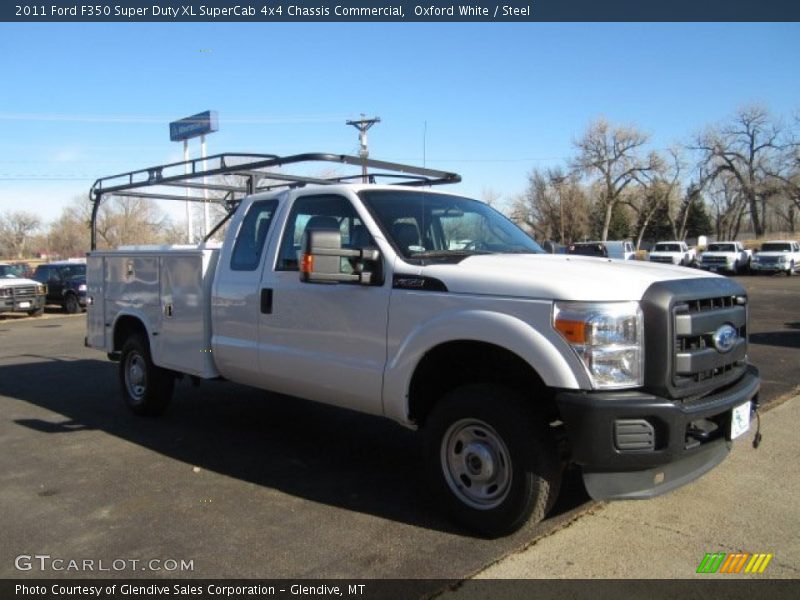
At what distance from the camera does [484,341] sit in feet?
12.0

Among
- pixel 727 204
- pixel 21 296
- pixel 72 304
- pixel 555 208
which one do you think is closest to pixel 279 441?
pixel 21 296

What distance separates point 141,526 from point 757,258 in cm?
3939

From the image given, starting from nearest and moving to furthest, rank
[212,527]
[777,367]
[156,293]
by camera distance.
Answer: [212,527]
[156,293]
[777,367]

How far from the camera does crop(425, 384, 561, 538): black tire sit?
3.58m

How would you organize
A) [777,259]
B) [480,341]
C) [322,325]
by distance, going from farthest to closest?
1. [777,259]
2. [322,325]
3. [480,341]

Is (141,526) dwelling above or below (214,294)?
below

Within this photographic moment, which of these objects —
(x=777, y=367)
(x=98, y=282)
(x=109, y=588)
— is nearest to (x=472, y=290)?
(x=109, y=588)

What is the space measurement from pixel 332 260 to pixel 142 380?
3.46 meters

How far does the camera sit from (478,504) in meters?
3.87

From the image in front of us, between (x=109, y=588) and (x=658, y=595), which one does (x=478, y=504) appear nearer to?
(x=658, y=595)

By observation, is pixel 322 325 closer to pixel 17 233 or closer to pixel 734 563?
pixel 734 563

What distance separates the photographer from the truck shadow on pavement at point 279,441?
4.43m

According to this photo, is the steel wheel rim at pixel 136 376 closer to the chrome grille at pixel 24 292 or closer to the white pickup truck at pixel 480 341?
the white pickup truck at pixel 480 341

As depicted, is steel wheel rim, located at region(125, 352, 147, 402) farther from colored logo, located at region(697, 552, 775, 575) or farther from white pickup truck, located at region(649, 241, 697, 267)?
white pickup truck, located at region(649, 241, 697, 267)
